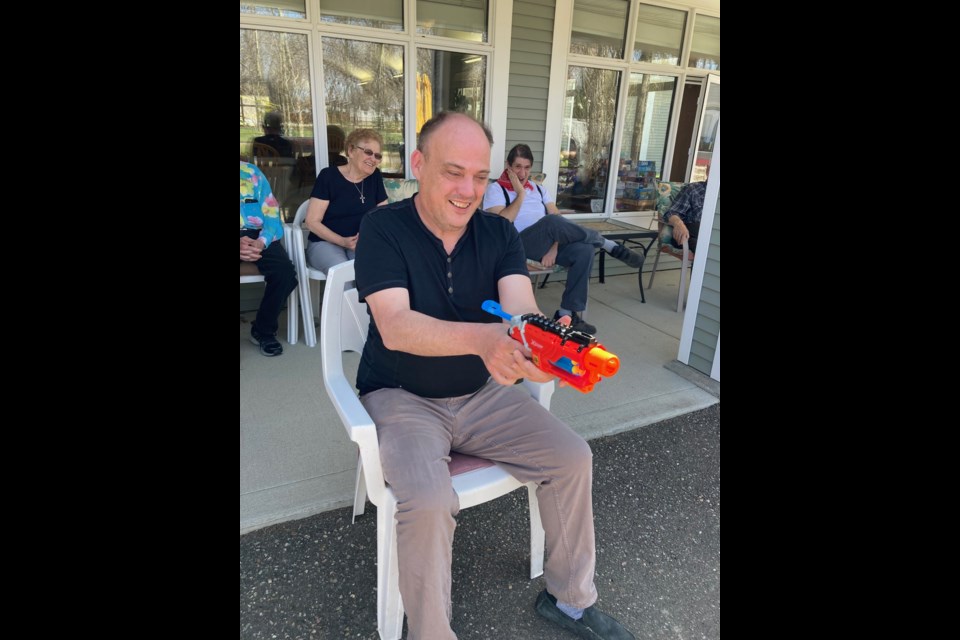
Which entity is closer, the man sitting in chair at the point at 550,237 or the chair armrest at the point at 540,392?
the chair armrest at the point at 540,392

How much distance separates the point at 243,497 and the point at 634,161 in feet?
16.8

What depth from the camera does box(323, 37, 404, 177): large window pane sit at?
3.94 m

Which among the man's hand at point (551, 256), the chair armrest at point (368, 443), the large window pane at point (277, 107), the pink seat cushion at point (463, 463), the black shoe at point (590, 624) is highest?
the large window pane at point (277, 107)

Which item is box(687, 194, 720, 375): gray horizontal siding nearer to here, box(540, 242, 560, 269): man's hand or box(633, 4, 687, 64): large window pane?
box(540, 242, 560, 269): man's hand

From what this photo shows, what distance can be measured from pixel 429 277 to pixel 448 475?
0.59 m

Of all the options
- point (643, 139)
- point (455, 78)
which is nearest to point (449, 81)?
point (455, 78)

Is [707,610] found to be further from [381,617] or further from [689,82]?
[689,82]

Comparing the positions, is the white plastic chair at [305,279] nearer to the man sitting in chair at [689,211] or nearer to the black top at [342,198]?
the black top at [342,198]

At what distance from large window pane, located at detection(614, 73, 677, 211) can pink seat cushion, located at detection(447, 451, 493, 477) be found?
4.66 m

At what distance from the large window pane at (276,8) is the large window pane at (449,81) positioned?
0.93 metres

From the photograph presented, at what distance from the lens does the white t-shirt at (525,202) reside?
3930 mm

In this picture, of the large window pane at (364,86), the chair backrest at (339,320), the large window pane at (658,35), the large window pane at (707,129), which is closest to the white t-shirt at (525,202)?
the large window pane at (364,86)

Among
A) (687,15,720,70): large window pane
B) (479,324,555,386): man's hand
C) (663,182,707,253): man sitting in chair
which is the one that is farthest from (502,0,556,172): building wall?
(479,324,555,386): man's hand
